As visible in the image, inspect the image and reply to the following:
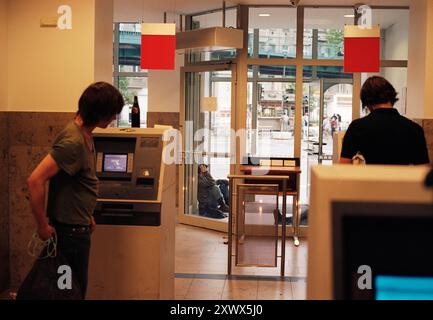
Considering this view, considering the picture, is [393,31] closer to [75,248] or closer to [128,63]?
[128,63]

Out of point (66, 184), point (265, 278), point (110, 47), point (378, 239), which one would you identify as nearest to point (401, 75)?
point (265, 278)

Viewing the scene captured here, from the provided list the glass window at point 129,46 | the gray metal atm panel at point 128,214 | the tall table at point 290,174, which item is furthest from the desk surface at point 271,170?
the glass window at point 129,46

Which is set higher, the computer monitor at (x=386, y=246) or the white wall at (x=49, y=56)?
the white wall at (x=49, y=56)

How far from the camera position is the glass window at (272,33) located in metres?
8.20

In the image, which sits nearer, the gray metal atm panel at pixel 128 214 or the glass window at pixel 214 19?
the gray metal atm panel at pixel 128 214

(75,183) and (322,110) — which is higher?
(322,110)

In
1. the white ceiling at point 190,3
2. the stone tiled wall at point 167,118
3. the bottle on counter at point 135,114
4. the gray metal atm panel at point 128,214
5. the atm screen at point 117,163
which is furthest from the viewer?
the stone tiled wall at point 167,118

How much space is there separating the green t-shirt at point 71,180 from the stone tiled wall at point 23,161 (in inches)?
75.6

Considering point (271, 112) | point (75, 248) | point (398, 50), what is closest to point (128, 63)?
point (271, 112)

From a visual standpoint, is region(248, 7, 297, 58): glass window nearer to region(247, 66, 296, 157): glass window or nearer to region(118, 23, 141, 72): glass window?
region(247, 66, 296, 157): glass window

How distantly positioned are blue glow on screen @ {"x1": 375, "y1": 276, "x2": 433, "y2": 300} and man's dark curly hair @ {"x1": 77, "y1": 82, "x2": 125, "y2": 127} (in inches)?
93.5

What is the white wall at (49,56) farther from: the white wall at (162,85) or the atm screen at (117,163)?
the white wall at (162,85)

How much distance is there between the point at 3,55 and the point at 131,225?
1965 millimetres

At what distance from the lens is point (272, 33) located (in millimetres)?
8242
